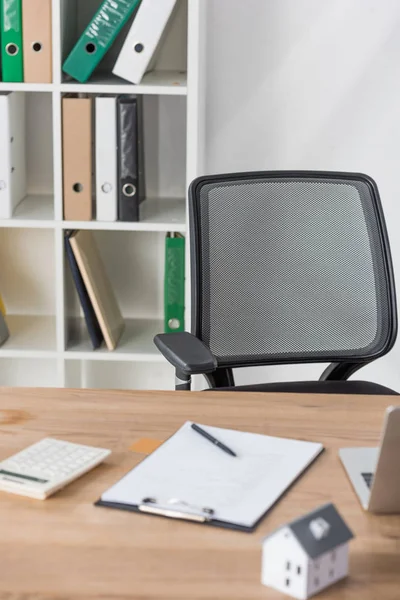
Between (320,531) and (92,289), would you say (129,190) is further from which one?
(320,531)

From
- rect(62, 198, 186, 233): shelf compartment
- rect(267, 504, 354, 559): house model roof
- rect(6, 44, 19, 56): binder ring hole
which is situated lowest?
rect(267, 504, 354, 559): house model roof

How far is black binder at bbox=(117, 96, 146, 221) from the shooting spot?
2500 millimetres

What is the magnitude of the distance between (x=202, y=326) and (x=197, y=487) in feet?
2.70

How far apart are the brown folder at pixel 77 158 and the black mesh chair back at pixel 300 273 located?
2.25ft

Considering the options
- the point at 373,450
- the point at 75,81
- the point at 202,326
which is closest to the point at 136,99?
the point at 75,81

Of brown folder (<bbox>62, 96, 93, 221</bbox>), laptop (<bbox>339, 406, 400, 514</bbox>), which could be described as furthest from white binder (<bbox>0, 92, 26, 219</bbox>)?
laptop (<bbox>339, 406, 400, 514</bbox>)

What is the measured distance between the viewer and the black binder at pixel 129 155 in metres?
2.50

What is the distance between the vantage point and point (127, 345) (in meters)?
2.77

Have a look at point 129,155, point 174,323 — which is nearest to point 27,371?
point 174,323

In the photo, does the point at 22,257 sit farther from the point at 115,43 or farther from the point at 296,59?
the point at 296,59

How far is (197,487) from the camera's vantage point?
1.17 meters

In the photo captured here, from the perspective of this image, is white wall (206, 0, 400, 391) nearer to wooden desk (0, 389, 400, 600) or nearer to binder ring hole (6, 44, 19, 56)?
binder ring hole (6, 44, 19, 56)

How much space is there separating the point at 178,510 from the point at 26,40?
5.70 feet

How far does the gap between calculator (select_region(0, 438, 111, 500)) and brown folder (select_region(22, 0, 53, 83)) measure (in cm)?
148
